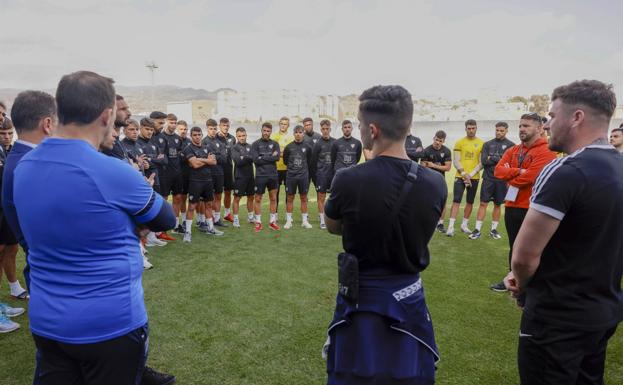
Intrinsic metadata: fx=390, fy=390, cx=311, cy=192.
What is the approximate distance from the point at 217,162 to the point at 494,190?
5759 millimetres

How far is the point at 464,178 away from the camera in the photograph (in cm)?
→ 824

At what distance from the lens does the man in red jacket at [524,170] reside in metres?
4.56

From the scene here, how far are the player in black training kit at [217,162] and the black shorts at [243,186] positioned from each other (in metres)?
0.32

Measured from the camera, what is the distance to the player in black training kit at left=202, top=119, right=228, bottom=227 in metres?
8.28

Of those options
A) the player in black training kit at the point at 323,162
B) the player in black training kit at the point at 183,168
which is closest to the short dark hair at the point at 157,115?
the player in black training kit at the point at 183,168

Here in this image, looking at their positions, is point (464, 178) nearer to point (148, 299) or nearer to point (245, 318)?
point (245, 318)

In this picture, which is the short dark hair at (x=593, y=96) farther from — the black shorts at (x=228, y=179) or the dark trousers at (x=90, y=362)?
the black shorts at (x=228, y=179)

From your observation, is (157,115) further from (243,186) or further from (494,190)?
(494,190)

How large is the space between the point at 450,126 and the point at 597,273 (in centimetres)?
3100

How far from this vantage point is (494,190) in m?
7.91

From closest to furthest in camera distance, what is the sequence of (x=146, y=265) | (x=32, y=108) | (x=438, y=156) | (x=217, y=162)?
1. (x=32, y=108)
2. (x=146, y=265)
3. (x=217, y=162)
4. (x=438, y=156)

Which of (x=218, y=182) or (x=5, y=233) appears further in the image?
(x=218, y=182)

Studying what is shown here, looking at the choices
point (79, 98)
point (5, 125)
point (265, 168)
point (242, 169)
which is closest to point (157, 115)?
point (242, 169)

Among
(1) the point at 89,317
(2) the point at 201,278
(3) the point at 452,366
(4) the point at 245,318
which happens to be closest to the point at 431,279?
(3) the point at 452,366
